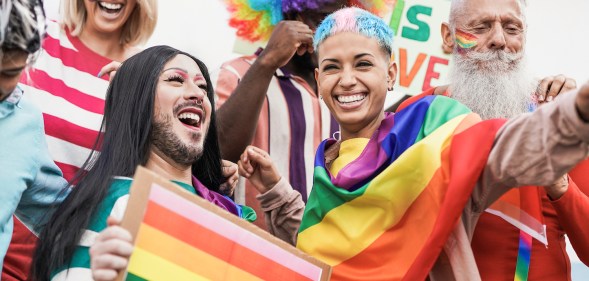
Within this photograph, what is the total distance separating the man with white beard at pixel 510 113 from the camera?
2770 mm

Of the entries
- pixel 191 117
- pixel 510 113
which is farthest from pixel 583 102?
pixel 191 117

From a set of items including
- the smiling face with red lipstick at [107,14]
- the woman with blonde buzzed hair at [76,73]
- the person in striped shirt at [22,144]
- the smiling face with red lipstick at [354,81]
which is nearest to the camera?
the person in striped shirt at [22,144]

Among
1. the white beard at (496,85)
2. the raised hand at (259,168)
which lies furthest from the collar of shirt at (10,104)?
the white beard at (496,85)

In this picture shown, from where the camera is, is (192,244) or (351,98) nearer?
(192,244)

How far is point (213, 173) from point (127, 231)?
1.18 m

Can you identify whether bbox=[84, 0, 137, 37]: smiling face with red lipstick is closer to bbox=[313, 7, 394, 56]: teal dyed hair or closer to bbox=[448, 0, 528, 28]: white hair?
bbox=[313, 7, 394, 56]: teal dyed hair

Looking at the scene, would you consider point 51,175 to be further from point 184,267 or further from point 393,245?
point 393,245

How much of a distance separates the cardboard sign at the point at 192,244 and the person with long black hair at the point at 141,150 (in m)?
0.46

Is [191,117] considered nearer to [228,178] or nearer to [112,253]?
[228,178]

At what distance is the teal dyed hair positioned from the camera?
3.18 metres

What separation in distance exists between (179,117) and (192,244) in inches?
33.8

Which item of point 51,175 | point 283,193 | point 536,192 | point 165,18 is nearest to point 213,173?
point 283,193

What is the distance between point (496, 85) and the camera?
3502 millimetres

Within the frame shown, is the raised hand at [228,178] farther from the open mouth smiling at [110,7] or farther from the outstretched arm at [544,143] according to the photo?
the outstretched arm at [544,143]
